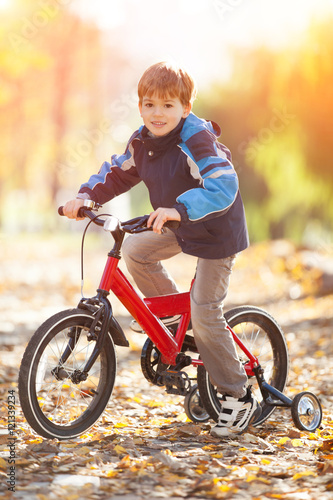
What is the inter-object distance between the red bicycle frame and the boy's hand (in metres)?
0.33

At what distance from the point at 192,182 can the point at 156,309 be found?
672mm

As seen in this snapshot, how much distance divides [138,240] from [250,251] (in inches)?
464

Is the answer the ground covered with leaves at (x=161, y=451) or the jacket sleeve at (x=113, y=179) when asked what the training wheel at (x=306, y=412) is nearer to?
the ground covered with leaves at (x=161, y=451)

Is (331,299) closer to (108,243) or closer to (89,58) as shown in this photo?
(108,243)

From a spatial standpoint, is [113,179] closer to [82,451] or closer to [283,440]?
[82,451]

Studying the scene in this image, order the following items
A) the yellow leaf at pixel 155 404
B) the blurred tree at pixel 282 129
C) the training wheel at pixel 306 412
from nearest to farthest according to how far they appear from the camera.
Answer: the training wheel at pixel 306 412
the yellow leaf at pixel 155 404
the blurred tree at pixel 282 129

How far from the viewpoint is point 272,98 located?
35.4 feet

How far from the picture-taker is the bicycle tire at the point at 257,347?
3.57 meters

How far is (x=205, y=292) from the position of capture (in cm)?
326

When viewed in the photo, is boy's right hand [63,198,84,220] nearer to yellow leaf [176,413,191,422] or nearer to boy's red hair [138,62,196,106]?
boy's red hair [138,62,196,106]

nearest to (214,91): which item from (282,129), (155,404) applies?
(282,129)

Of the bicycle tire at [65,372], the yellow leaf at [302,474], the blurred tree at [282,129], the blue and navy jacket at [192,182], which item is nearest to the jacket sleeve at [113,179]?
the blue and navy jacket at [192,182]

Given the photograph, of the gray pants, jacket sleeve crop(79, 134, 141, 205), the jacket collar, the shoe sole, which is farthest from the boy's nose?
the shoe sole

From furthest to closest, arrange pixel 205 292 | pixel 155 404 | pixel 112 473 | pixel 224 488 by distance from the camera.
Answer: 1. pixel 155 404
2. pixel 205 292
3. pixel 112 473
4. pixel 224 488
